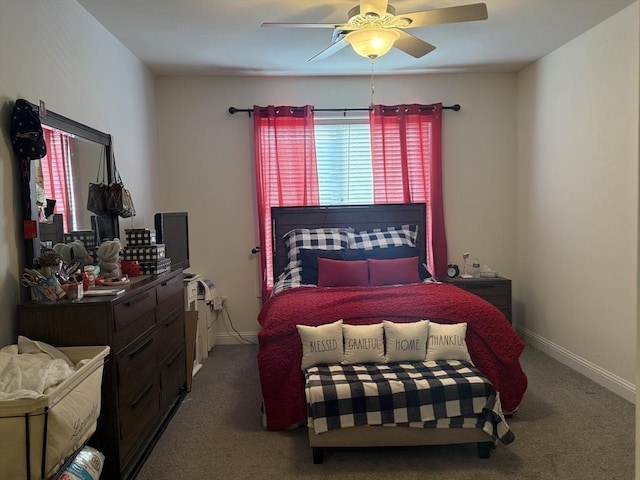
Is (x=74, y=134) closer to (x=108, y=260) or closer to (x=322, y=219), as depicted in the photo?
(x=108, y=260)

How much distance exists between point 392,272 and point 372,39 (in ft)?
5.91

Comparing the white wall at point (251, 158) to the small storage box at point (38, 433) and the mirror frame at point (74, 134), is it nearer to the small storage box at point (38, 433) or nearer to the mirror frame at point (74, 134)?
the mirror frame at point (74, 134)

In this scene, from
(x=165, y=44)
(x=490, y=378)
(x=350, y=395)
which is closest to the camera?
(x=350, y=395)

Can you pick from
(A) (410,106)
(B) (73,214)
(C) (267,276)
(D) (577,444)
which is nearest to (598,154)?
(A) (410,106)

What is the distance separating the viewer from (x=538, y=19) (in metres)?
3.28

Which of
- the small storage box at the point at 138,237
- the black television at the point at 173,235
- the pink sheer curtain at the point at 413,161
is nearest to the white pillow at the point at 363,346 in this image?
the small storage box at the point at 138,237

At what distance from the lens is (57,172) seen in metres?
2.50

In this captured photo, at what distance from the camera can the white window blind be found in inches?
183

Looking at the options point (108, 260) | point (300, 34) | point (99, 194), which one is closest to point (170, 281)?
point (108, 260)

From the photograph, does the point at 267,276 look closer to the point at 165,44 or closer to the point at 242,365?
the point at 242,365

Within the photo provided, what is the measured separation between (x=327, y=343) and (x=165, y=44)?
2.62m

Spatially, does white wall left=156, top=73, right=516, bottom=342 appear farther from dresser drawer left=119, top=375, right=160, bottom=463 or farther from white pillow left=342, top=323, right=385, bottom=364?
white pillow left=342, top=323, right=385, bottom=364

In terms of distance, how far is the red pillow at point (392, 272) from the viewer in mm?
3770

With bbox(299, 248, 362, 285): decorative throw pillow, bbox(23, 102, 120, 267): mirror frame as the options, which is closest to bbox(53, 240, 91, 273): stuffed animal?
bbox(23, 102, 120, 267): mirror frame
